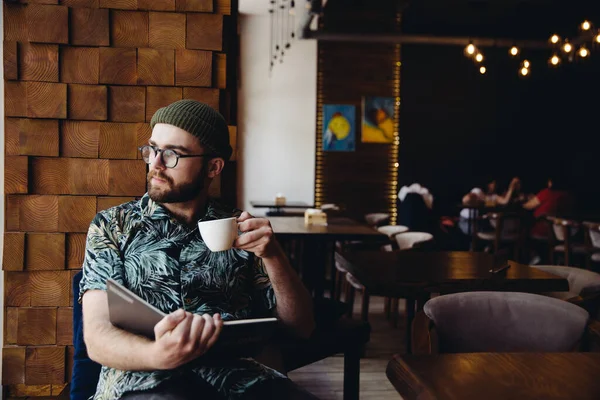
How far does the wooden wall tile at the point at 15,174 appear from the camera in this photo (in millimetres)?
2373

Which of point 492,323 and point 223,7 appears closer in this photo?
point 492,323

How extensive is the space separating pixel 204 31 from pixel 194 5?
118 mm

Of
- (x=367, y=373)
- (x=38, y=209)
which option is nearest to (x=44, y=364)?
(x=38, y=209)

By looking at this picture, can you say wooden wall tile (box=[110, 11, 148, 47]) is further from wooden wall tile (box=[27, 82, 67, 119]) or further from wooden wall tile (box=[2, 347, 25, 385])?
wooden wall tile (box=[2, 347, 25, 385])

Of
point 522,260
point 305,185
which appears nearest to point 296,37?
point 305,185

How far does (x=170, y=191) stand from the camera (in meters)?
1.62

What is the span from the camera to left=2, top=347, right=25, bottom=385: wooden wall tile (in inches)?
97.0

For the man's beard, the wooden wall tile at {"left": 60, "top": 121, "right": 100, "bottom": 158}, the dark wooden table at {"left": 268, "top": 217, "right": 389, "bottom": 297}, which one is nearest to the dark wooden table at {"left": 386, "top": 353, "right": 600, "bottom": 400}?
the man's beard

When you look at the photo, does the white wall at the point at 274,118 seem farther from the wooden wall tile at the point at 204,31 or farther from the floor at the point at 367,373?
the wooden wall tile at the point at 204,31

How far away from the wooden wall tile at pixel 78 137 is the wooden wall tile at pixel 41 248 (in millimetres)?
379

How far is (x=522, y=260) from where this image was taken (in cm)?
703

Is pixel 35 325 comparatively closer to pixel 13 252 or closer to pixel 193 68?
pixel 13 252

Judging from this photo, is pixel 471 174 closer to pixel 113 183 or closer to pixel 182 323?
pixel 113 183

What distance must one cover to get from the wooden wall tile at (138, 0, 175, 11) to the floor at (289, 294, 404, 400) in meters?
2.23
